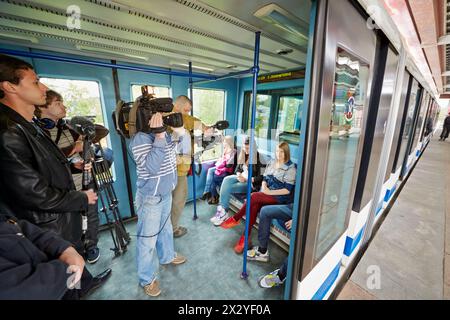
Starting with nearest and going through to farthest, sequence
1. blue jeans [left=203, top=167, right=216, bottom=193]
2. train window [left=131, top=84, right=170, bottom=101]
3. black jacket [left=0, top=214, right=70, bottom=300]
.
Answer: black jacket [left=0, top=214, right=70, bottom=300]
train window [left=131, top=84, right=170, bottom=101]
blue jeans [left=203, top=167, right=216, bottom=193]

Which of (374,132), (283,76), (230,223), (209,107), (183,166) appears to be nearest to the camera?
(374,132)

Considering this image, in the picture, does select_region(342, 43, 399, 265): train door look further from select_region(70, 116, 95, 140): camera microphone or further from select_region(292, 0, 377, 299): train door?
select_region(70, 116, 95, 140): camera microphone

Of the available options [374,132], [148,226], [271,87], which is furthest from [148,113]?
[271,87]

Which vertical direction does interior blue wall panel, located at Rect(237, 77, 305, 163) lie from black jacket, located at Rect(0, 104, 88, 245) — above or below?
above

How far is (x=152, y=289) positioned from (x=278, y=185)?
1859 millimetres

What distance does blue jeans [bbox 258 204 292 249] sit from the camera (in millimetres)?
2174

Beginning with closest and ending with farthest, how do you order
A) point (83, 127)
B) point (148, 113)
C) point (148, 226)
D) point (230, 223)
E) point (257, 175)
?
point (148, 113)
point (148, 226)
point (83, 127)
point (230, 223)
point (257, 175)

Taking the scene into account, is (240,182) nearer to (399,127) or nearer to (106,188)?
(106,188)

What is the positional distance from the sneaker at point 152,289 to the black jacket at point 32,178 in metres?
0.99

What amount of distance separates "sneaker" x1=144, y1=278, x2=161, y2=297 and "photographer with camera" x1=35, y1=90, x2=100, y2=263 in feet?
2.91

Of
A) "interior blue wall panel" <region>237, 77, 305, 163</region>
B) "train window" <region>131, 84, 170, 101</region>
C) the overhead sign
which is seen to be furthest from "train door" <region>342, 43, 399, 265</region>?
"train window" <region>131, 84, 170, 101</region>

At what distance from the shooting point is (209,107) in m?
3.73

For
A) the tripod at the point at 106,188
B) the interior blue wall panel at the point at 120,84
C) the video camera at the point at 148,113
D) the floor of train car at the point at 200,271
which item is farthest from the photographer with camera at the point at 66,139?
the video camera at the point at 148,113
